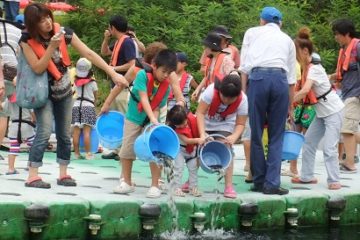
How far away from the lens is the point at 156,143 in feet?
25.8

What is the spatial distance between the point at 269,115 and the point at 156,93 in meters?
1.28

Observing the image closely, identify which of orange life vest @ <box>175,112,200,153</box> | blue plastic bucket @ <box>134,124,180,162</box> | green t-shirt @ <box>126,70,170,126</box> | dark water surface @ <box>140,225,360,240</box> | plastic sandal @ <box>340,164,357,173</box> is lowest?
dark water surface @ <box>140,225,360,240</box>

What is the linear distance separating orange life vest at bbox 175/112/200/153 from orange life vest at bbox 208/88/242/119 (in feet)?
0.61

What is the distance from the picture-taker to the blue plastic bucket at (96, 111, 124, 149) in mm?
8719

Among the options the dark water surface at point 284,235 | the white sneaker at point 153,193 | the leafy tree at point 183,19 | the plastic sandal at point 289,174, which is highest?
the leafy tree at point 183,19

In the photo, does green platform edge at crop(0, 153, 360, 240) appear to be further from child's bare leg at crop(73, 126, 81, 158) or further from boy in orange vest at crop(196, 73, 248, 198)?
child's bare leg at crop(73, 126, 81, 158)

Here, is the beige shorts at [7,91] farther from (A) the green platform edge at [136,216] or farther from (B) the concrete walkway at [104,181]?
(A) the green platform edge at [136,216]

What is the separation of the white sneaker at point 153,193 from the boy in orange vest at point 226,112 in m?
0.65

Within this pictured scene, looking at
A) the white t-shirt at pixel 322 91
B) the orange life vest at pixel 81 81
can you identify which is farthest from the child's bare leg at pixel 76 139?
the white t-shirt at pixel 322 91

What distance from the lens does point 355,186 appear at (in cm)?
898

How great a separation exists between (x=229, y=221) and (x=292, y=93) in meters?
1.57

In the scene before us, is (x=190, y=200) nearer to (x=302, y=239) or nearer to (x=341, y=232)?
(x=302, y=239)

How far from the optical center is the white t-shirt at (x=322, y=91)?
8.76m

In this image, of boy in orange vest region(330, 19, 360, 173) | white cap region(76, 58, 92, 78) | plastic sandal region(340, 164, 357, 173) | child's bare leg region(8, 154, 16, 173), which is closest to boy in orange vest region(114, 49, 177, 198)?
child's bare leg region(8, 154, 16, 173)
